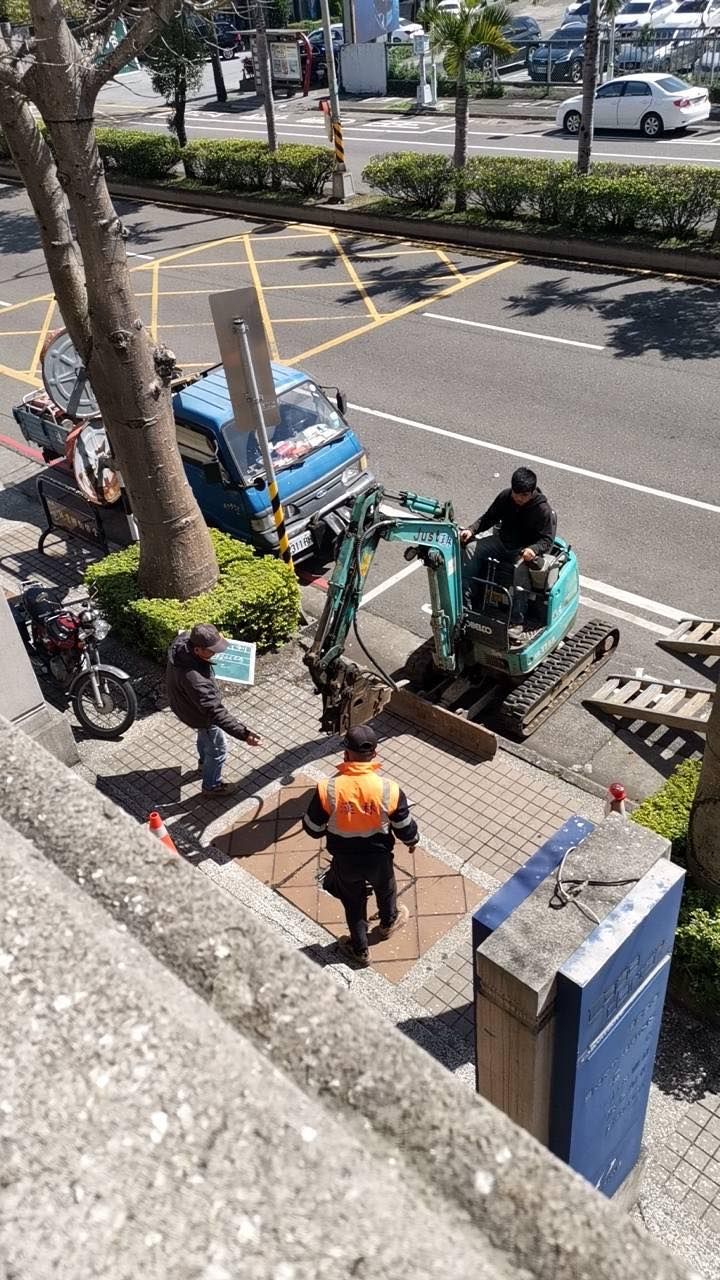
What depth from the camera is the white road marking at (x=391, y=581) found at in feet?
34.2

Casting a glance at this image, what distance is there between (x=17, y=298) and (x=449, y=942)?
1947 cm

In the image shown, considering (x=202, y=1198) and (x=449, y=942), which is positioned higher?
(x=202, y=1198)

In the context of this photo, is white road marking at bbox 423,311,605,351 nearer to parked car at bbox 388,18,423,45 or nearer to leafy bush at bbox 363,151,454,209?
leafy bush at bbox 363,151,454,209

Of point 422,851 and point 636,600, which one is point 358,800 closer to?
point 422,851

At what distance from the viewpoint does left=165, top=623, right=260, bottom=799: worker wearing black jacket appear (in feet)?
23.4

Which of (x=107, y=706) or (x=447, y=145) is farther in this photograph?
Result: (x=447, y=145)

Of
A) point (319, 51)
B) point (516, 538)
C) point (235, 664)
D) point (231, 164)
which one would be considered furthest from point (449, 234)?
point (319, 51)

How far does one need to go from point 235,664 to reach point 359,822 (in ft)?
7.67

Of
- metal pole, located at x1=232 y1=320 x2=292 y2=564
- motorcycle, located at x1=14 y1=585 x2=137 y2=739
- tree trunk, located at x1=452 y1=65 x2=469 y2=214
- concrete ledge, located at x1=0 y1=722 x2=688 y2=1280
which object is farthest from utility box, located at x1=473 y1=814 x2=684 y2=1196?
tree trunk, located at x1=452 y1=65 x2=469 y2=214

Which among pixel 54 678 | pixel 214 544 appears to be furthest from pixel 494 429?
pixel 54 678

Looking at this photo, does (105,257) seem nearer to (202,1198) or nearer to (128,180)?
(202,1198)

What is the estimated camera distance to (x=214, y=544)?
9.95 metres

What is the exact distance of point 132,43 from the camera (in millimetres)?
7574

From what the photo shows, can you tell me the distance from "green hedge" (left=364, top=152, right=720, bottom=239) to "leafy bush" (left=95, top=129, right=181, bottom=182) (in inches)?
363
